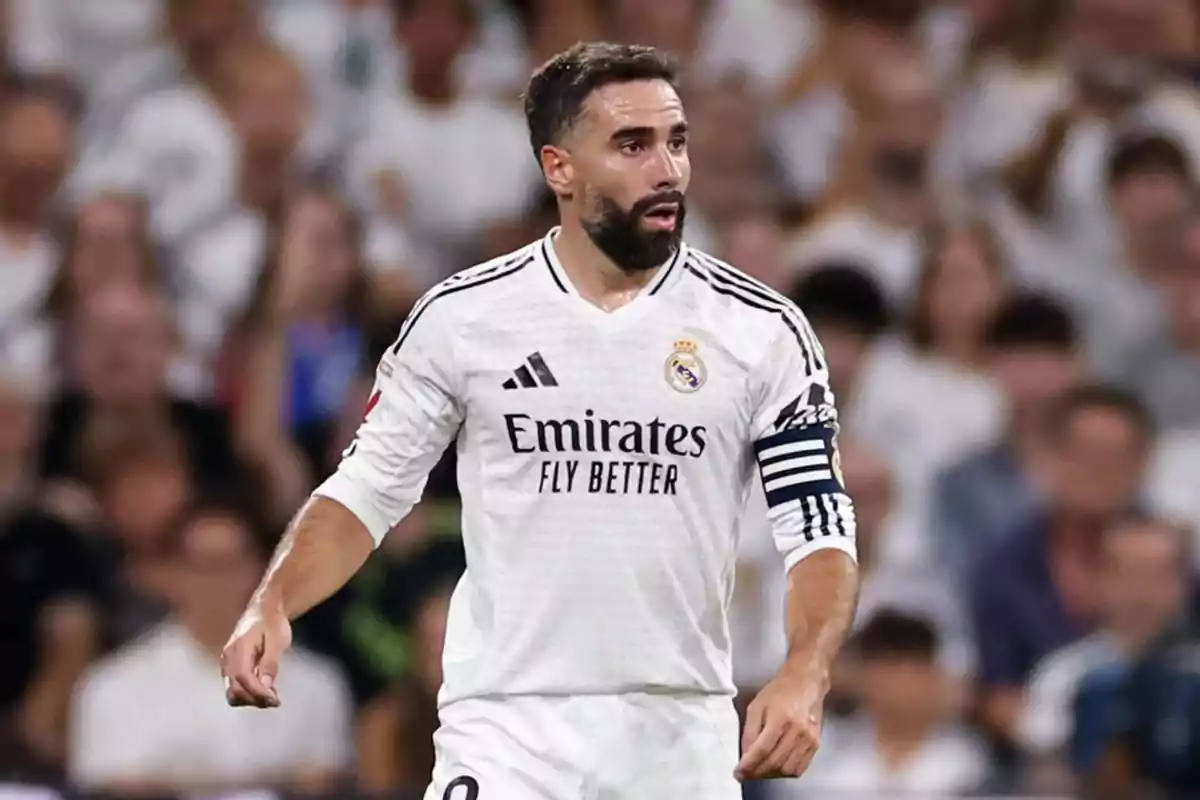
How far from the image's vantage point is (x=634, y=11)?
10797 millimetres

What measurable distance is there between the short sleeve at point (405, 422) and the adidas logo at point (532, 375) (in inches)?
5.6

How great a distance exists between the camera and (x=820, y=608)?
471cm

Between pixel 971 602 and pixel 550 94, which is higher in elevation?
pixel 550 94

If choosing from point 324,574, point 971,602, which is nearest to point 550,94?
point 324,574

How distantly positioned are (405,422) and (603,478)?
1.61 feet

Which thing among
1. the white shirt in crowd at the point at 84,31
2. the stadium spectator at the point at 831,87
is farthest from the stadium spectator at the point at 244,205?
the stadium spectator at the point at 831,87

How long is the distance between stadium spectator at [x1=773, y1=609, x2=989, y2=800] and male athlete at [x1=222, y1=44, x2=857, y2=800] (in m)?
3.14

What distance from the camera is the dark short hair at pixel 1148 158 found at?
1001 centimetres

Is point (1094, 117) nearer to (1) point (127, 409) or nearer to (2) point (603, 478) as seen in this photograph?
(1) point (127, 409)

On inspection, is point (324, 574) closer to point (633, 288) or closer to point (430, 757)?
point (633, 288)

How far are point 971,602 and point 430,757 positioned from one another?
226cm

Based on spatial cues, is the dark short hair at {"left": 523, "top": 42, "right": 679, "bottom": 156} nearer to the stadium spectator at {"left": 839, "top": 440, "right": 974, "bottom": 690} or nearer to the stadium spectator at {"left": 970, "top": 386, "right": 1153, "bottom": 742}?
the stadium spectator at {"left": 839, "top": 440, "right": 974, "bottom": 690}

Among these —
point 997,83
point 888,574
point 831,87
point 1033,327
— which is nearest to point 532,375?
point 888,574

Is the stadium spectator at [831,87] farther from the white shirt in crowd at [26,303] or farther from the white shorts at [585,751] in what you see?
the white shorts at [585,751]
